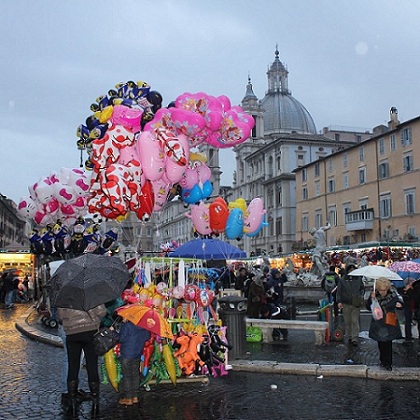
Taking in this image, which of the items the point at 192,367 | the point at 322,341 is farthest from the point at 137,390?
the point at 322,341

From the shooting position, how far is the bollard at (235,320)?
394 inches

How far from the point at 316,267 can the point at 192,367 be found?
21219 mm

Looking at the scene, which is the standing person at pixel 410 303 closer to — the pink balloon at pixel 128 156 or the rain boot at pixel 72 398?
the pink balloon at pixel 128 156

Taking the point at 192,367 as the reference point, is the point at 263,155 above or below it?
above

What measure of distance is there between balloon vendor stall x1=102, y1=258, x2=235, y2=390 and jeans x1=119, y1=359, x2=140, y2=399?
1.57 feet

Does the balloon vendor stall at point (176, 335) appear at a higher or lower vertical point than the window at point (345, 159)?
lower

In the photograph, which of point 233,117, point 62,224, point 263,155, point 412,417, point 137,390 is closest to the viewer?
point 412,417

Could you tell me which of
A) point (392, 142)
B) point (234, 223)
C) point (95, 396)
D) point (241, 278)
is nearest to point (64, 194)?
point (234, 223)

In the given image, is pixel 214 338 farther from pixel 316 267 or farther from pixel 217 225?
pixel 316 267

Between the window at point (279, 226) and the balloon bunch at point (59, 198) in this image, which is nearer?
the balloon bunch at point (59, 198)

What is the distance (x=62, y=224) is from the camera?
14359 millimetres

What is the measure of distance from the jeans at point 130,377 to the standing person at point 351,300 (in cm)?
563

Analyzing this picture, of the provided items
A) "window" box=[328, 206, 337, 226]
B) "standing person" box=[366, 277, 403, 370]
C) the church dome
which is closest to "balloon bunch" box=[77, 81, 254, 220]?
"standing person" box=[366, 277, 403, 370]

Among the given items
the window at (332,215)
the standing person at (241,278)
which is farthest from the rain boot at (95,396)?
the window at (332,215)
